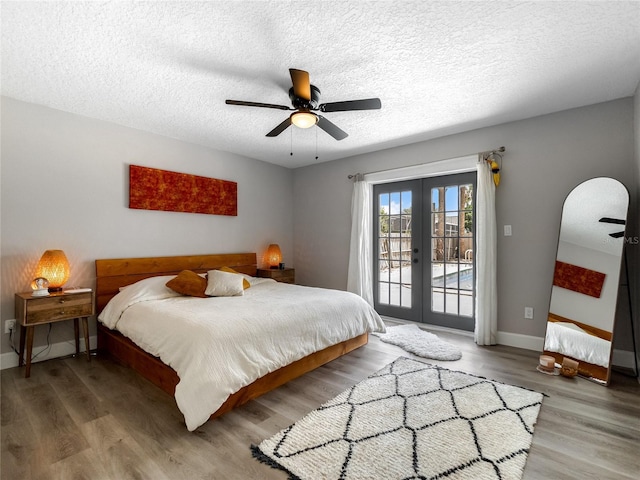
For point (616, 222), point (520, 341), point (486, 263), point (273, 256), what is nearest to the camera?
point (616, 222)

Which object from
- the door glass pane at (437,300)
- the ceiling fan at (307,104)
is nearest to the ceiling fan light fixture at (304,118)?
the ceiling fan at (307,104)

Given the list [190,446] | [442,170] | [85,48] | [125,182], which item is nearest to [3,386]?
[190,446]

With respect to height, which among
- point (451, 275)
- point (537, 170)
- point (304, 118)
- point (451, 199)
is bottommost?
point (451, 275)

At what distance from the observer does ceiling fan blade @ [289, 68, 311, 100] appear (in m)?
2.10

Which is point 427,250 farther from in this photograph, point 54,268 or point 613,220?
point 54,268

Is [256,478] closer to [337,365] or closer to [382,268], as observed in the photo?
[337,365]

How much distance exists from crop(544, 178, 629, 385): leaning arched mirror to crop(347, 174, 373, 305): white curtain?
2.25m

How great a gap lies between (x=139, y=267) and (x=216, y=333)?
2154mm

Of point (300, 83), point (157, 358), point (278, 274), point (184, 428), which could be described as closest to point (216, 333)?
point (184, 428)

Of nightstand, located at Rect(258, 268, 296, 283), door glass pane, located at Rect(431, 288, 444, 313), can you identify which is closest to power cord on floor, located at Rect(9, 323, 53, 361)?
nightstand, located at Rect(258, 268, 296, 283)

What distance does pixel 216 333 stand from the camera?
2129 mm

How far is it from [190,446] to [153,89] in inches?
112

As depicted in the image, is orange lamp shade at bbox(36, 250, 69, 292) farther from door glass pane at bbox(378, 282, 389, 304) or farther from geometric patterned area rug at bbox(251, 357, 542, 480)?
door glass pane at bbox(378, 282, 389, 304)

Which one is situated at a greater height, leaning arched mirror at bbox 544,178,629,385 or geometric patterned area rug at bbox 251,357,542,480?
leaning arched mirror at bbox 544,178,629,385
